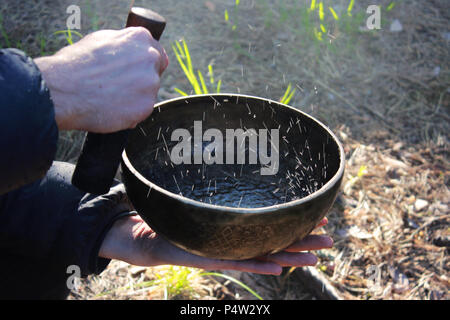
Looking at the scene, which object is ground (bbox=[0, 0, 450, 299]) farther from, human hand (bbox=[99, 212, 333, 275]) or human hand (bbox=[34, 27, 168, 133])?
human hand (bbox=[34, 27, 168, 133])

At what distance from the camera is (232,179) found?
160 cm

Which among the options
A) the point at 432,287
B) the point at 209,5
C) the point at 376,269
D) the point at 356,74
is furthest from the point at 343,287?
the point at 209,5

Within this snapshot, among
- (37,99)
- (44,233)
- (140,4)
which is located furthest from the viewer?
(140,4)

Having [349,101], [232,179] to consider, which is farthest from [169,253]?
[349,101]

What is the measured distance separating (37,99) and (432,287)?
1.74 m

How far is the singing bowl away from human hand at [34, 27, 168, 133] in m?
0.14

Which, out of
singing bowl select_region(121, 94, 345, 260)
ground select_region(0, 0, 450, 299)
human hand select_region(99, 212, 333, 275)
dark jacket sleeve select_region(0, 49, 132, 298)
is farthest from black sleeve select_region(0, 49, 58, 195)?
ground select_region(0, 0, 450, 299)

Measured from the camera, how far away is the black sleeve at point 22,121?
87cm

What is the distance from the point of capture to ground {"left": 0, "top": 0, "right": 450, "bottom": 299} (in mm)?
1887

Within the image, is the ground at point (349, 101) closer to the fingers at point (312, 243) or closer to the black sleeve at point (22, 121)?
the fingers at point (312, 243)

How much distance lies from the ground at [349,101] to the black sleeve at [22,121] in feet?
3.00

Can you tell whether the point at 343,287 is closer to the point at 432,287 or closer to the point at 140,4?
the point at 432,287

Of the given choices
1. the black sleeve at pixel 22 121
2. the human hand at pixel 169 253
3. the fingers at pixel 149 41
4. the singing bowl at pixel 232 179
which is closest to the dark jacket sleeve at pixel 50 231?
the human hand at pixel 169 253

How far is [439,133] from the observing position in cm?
265
